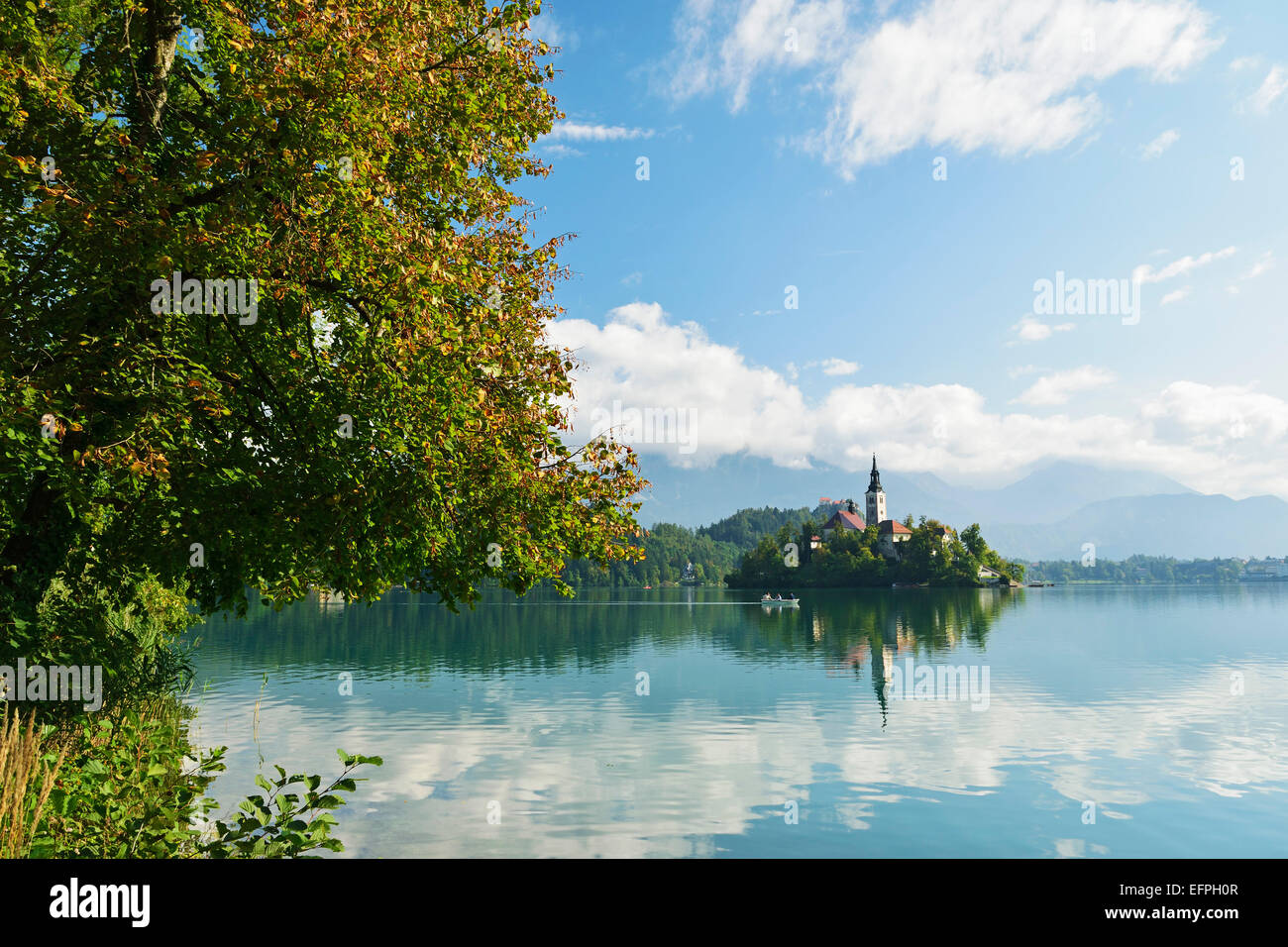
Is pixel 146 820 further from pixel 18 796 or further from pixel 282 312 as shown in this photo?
pixel 282 312

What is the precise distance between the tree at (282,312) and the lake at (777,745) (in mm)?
6337

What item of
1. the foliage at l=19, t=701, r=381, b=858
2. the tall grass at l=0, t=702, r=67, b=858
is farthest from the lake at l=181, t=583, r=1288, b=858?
the tall grass at l=0, t=702, r=67, b=858

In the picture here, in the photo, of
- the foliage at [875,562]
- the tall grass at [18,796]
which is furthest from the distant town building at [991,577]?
the tall grass at [18,796]

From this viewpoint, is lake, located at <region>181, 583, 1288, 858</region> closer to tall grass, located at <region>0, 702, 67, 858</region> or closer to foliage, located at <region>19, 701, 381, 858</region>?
foliage, located at <region>19, 701, 381, 858</region>

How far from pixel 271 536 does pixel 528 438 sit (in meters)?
3.92

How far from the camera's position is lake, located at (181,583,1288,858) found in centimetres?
1775

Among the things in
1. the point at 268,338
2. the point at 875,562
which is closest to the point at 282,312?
the point at 268,338

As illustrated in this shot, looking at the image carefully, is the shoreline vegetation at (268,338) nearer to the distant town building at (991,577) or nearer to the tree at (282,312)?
the tree at (282,312)

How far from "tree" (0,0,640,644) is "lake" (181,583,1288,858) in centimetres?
634

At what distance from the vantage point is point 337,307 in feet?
35.3

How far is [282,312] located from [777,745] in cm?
2180

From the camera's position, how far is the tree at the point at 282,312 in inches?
→ 371
